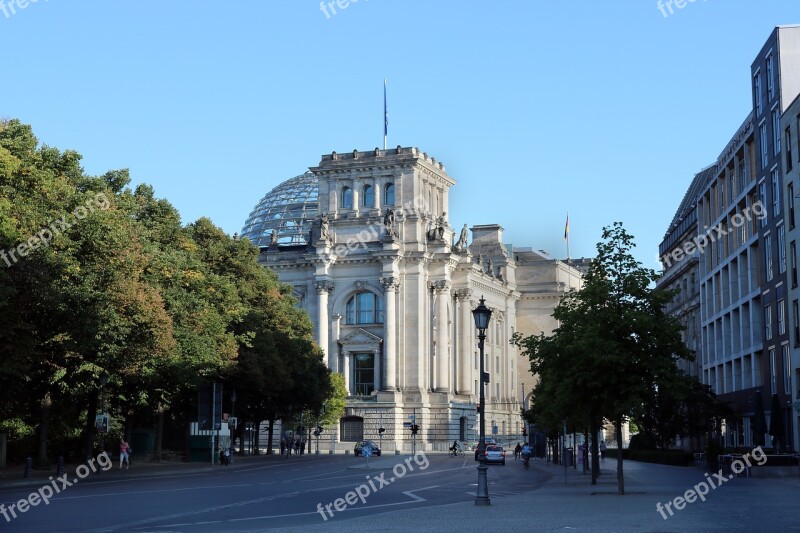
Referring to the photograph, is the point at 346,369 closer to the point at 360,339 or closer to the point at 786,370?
the point at 360,339

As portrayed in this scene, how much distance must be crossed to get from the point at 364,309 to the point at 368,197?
529 inches

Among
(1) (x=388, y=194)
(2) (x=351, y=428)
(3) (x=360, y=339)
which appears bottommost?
(2) (x=351, y=428)

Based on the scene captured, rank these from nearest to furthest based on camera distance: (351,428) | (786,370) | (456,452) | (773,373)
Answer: (786,370)
(773,373)
(456,452)
(351,428)

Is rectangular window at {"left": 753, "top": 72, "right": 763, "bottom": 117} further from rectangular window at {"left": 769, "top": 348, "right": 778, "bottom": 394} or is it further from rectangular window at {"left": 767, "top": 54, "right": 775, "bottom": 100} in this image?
rectangular window at {"left": 769, "top": 348, "right": 778, "bottom": 394}

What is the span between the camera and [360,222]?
135375 mm

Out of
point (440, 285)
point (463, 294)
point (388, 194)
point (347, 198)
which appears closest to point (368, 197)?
point (388, 194)

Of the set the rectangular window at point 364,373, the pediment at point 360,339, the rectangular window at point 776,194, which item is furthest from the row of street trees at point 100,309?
the rectangular window at point 364,373

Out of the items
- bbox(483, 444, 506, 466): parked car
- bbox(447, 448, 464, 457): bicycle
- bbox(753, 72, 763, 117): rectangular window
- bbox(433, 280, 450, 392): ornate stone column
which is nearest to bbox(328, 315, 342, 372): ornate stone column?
bbox(433, 280, 450, 392): ornate stone column

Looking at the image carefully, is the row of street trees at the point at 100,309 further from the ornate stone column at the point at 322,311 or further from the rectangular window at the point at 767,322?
the ornate stone column at the point at 322,311

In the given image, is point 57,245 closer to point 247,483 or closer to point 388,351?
point 247,483

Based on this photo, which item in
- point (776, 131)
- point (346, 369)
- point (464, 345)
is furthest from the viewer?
point (464, 345)

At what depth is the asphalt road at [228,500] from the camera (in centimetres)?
2645

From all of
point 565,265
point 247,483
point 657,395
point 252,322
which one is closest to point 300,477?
point 247,483

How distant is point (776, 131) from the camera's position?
66.1 m
